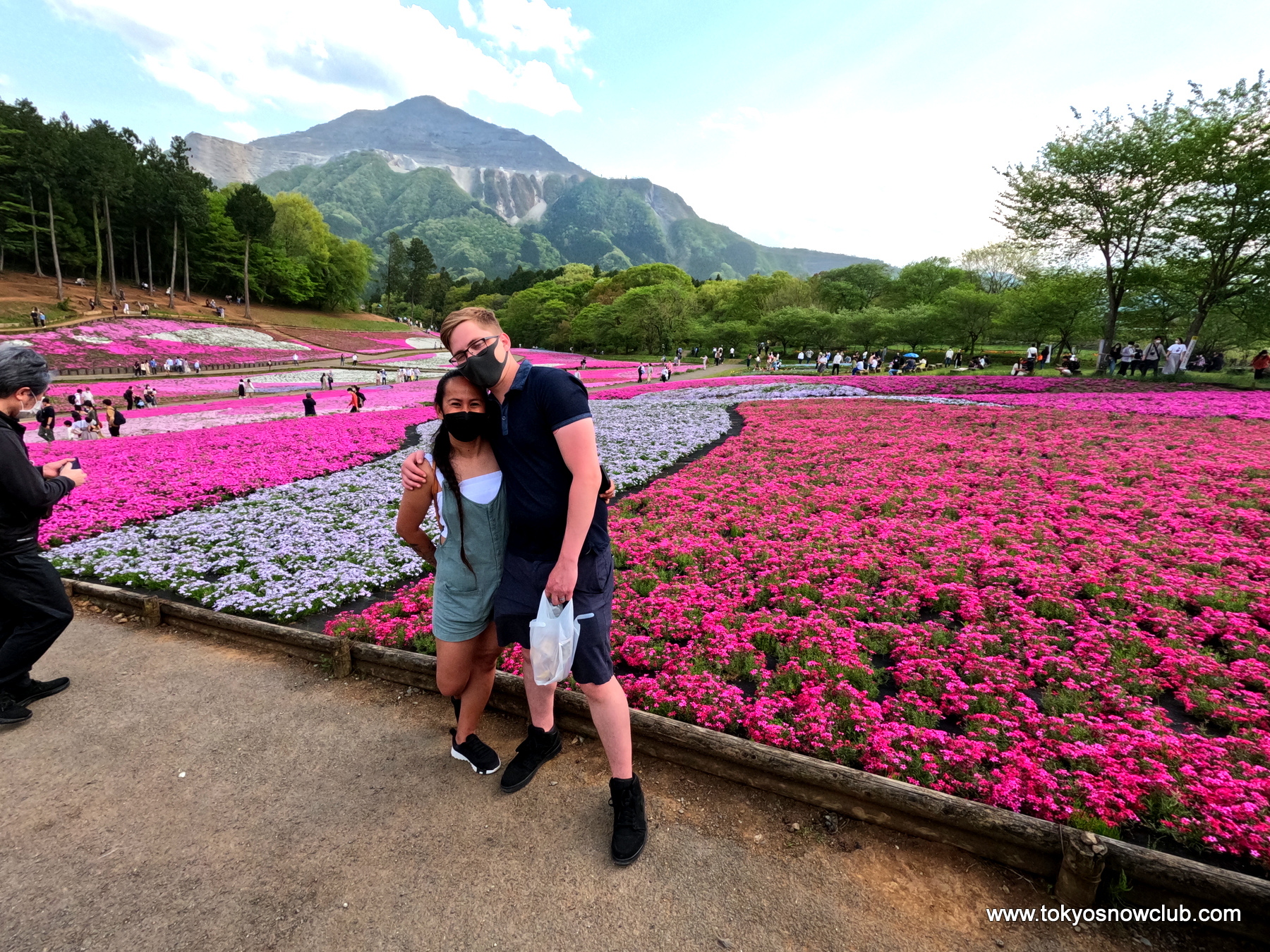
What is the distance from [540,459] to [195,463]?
49.6 ft

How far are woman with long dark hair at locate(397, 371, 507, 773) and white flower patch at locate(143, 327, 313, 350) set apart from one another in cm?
6041

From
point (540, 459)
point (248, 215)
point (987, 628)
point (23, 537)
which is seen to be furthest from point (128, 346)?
point (987, 628)

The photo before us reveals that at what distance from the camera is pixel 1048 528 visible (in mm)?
7875

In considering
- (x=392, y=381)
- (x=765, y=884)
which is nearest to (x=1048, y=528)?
(x=765, y=884)

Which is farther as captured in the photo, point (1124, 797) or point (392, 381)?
point (392, 381)

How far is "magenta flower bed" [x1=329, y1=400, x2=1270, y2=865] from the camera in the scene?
11.8 ft

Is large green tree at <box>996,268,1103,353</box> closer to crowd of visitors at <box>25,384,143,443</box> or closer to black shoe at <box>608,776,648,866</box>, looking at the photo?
black shoe at <box>608,776,648,866</box>

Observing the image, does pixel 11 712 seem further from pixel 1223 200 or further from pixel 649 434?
pixel 1223 200

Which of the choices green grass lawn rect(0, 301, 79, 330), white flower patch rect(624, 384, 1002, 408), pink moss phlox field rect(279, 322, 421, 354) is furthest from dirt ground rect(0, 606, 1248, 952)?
pink moss phlox field rect(279, 322, 421, 354)

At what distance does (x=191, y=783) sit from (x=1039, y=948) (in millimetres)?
5138

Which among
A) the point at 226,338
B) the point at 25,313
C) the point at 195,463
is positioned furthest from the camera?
the point at 226,338

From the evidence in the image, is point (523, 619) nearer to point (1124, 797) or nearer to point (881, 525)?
point (1124, 797)

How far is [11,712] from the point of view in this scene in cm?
421

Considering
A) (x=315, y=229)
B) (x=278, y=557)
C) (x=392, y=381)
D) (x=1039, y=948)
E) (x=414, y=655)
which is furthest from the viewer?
(x=315, y=229)
